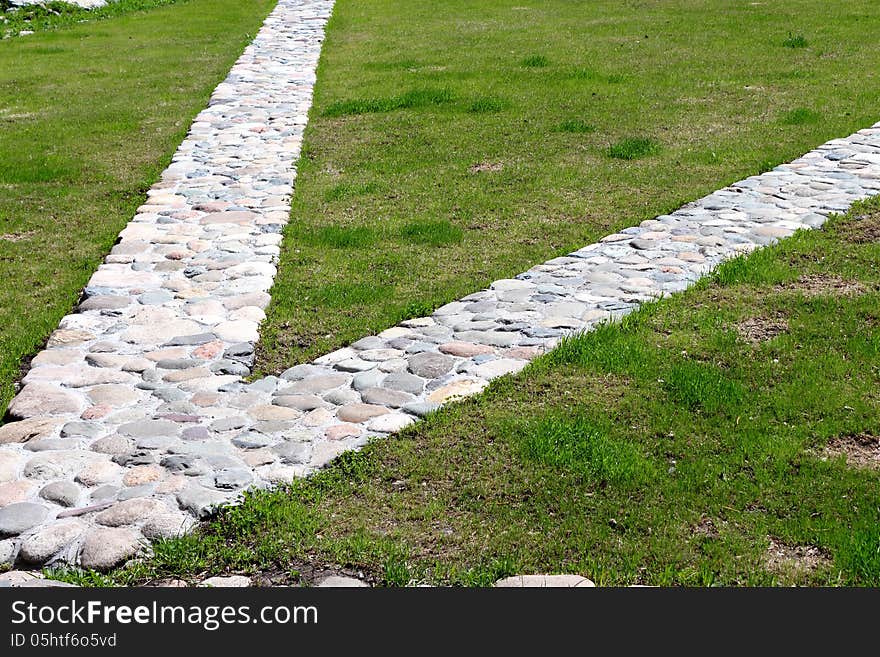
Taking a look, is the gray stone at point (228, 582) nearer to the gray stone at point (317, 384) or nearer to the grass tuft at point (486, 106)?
the gray stone at point (317, 384)

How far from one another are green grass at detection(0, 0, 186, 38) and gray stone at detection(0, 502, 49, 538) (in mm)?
18269

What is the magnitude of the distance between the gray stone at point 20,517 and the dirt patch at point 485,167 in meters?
6.20

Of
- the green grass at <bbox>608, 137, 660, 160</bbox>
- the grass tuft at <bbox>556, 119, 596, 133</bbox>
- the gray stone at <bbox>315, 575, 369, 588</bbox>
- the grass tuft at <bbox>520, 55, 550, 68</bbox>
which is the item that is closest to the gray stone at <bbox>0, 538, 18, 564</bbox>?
the gray stone at <bbox>315, 575, 369, 588</bbox>

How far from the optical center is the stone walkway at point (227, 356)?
4.44m

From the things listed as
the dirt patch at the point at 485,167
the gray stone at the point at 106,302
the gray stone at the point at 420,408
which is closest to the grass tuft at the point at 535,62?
the dirt patch at the point at 485,167

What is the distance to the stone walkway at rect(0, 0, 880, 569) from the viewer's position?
4438 mm

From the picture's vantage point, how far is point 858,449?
4.65 meters

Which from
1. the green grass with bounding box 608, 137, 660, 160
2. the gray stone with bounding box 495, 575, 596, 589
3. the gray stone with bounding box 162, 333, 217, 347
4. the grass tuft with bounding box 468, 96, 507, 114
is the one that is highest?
the grass tuft with bounding box 468, 96, 507, 114

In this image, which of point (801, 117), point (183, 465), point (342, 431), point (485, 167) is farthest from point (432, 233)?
point (801, 117)

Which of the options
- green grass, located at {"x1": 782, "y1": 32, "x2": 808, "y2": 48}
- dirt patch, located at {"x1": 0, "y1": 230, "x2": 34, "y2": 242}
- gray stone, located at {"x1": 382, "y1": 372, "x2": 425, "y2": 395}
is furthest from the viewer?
green grass, located at {"x1": 782, "y1": 32, "x2": 808, "y2": 48}

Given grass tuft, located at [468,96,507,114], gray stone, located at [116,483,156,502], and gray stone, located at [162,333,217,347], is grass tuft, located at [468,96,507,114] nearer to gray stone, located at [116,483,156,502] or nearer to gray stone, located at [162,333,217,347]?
gray stone, located at [162,333,217,347]

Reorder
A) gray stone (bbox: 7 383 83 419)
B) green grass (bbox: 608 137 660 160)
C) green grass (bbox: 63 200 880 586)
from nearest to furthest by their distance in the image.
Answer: green grass (bbox: 63 200 880 586) → gray stone (bbox: 7 383 83 419) → green grass (bbox: 608 137 660 160)

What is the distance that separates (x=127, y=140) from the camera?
11414 millimetres

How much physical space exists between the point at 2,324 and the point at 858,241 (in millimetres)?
6054
